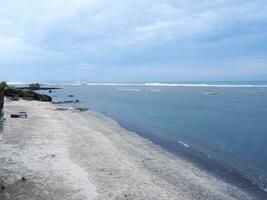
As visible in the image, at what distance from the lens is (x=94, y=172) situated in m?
16.2

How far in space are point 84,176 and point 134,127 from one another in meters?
22.5

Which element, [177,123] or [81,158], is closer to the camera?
[81,158]

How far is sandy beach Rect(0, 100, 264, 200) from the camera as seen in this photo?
13.7 m

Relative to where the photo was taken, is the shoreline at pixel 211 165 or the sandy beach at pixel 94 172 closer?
the sandy beach at pixel 94 172

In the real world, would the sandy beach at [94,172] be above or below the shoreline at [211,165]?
Answer: above

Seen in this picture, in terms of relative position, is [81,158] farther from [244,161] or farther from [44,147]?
[244,161]

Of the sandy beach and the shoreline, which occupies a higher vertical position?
the sandy beach

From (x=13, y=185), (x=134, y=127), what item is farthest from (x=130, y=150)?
(x=134, y=127)

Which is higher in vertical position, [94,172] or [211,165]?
[94,172]

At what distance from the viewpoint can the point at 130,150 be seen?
74.4 ft

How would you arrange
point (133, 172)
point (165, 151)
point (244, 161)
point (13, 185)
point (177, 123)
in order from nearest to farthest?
point (13, 185) < point (133, 172) < point (244, 161) < point (165, 151) < point (177, 123)

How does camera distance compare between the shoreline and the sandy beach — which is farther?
the shoreline

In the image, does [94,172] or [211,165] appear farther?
[211,165]

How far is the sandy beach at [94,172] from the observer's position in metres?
13.7
